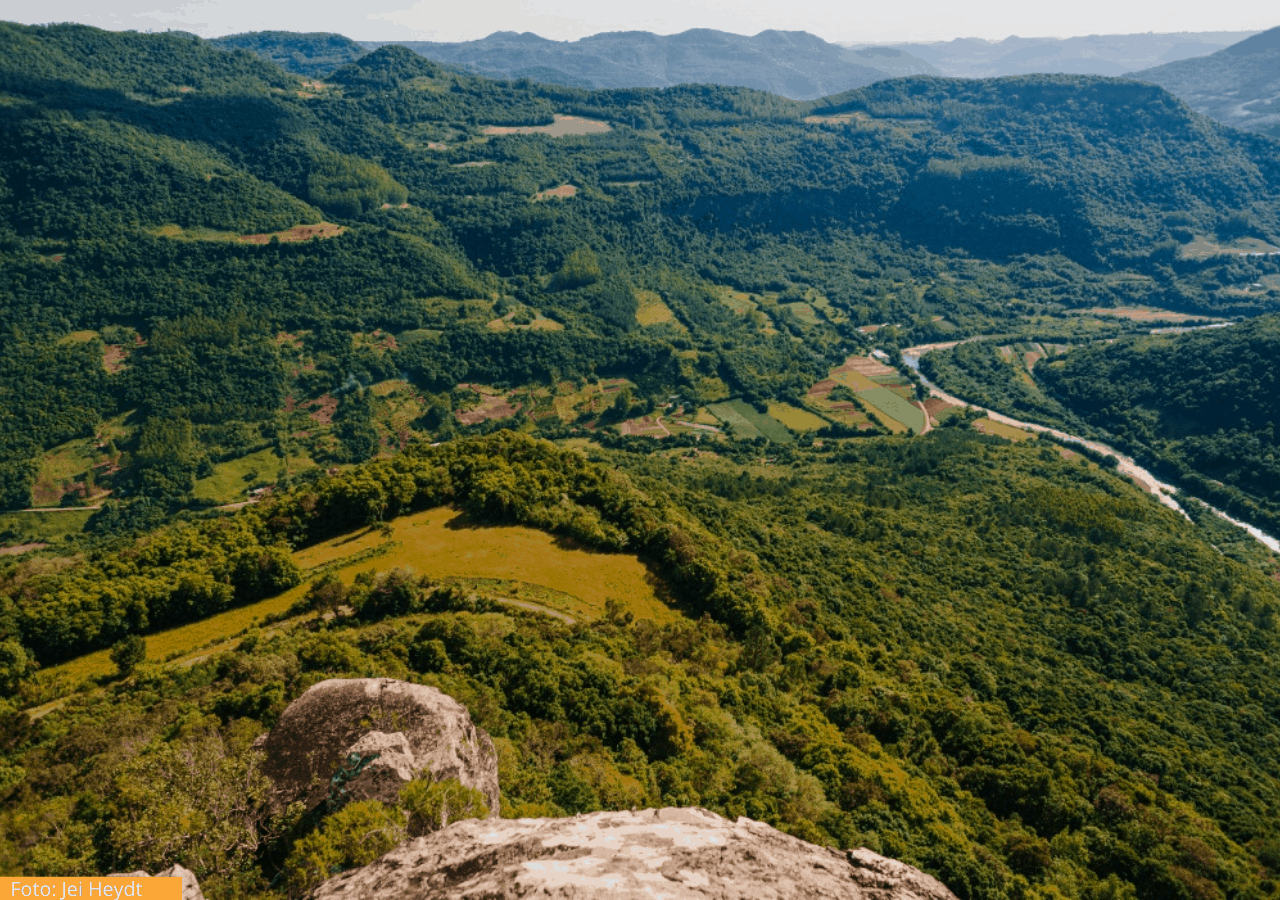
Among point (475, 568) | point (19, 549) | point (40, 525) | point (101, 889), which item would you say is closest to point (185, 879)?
point (101, 889)

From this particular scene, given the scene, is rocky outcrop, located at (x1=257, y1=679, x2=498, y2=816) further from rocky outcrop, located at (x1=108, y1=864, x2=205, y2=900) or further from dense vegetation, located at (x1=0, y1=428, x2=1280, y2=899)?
rocky outcrop, located at (x1=108, y1=864, x2=205, y2=900)

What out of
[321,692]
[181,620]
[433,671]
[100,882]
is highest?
[100,882]

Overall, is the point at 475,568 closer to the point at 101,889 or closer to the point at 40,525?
the point at 101,889

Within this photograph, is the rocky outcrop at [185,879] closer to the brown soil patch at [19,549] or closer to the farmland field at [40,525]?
the brown soil patch at [19,549]

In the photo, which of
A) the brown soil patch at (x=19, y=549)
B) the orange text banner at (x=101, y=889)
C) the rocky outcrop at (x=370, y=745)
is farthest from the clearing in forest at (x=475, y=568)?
the brown soil patch at (x=19, y=549)

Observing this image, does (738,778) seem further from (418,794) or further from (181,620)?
(181,620)

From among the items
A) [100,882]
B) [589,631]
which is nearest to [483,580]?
[589,631]
